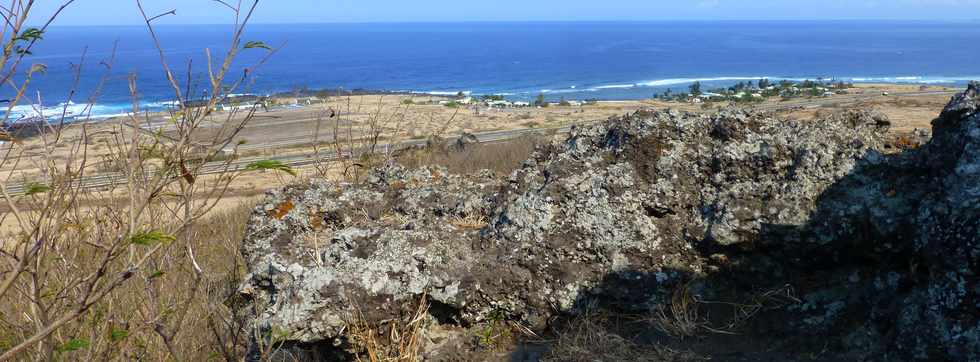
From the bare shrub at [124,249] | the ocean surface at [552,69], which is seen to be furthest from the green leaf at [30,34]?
the ocean surface at [552,69]

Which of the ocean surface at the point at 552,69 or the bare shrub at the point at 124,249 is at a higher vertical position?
the bare shrub at the point at 124,249

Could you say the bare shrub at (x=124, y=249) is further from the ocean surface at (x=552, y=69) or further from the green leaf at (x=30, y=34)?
the ocean surface at (x=552, y=69)

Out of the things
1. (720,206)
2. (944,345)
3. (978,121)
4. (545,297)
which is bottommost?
(545,297)

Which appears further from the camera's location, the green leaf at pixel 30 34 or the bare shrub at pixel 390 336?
the bare shrub at pixel 390 336

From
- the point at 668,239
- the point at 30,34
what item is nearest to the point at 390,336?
the point at 668,239

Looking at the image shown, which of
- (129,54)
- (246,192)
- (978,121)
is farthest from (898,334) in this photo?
(129,54)

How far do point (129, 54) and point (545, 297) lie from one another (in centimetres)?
13573

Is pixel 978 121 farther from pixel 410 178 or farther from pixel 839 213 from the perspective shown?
pixel 410 178

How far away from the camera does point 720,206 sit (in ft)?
13.9

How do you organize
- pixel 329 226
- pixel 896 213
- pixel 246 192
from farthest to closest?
pixel 246 192 < pixel 329 226 < pixel 896 213

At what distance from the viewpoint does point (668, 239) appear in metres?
4.32

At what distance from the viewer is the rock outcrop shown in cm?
380

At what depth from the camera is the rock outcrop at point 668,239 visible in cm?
380

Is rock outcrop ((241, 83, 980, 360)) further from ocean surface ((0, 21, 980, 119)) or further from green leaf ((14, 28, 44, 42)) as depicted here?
ocean surface ((0, 21, 980, 119))
